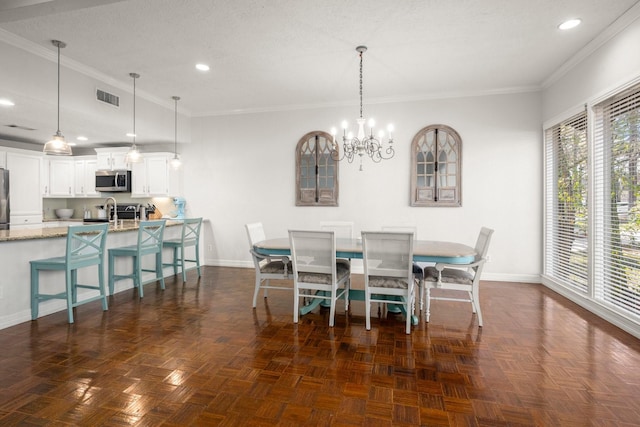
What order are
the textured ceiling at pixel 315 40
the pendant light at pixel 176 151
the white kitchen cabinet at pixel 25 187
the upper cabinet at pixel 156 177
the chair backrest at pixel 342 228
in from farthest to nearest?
the upper cabinet at pixel 156 177
the white kitchen cabinet at pixel 25 187
the pendant light at pixel 176 151
the chair backrest at pixel 342 228
the textured ceiling at pixel 315 40

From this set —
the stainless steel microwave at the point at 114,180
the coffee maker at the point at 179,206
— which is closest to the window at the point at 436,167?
the coffee maker at the point at 179,206

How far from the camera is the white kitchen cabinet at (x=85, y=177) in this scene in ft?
22.3

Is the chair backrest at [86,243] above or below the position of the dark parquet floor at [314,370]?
above

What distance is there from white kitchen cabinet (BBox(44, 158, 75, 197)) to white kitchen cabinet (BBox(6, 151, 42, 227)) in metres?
0.36

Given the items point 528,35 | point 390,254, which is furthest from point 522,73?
point 390,254

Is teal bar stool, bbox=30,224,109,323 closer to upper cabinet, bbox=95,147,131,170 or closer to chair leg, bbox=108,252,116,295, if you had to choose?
chair leg, bbox=108,252,116,295

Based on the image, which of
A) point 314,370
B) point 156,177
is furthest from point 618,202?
point 156,177

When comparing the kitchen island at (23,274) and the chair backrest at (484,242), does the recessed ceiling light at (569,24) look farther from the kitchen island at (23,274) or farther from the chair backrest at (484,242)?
the kitchen island at (23,274)

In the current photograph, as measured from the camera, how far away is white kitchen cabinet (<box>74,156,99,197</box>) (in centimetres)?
680

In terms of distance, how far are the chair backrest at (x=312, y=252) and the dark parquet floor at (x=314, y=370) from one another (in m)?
0.52

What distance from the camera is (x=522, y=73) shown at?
4348 millimetres

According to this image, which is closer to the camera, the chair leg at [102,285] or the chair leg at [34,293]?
the chair leg at [34,293]

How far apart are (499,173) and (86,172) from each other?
291 inches

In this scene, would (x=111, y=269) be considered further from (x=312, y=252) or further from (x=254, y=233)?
(x=312, y=252)
